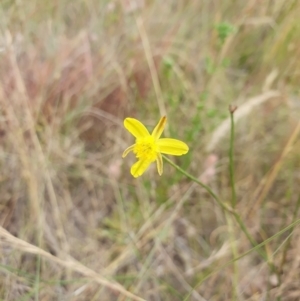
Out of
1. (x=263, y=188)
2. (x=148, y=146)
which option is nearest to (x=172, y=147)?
(x=148, y=146)

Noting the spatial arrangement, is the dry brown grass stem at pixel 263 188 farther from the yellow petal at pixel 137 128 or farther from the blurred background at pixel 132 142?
the yellow petal at pixel 137 128

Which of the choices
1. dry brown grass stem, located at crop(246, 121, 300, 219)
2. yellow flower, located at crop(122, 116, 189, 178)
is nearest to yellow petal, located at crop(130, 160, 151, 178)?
yellow flower, located at crop(122, 116, 189, 178)

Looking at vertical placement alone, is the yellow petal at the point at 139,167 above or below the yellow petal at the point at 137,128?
below

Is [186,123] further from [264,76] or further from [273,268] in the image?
[273,268]

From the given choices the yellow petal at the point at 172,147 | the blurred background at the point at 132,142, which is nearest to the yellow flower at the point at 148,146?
Answer: the yellow petal at the point at 172,147

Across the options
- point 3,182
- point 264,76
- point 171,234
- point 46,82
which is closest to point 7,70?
point 46,82

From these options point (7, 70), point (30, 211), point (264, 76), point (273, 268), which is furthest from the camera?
point (264, 76)

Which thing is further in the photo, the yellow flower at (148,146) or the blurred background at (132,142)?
the blurred background at (132,142)
